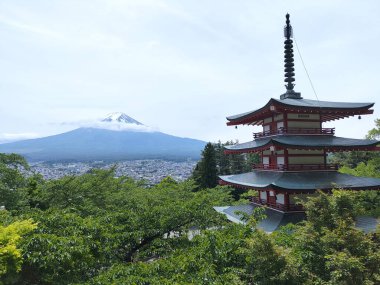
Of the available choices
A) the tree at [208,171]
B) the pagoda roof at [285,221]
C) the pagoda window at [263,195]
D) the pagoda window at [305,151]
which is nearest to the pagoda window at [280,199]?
the pagoda roof at [285,221]

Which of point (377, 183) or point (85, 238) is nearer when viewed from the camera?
point (85, 238)

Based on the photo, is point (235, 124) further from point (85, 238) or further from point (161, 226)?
point (85, 238)

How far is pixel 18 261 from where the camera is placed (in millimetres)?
7227

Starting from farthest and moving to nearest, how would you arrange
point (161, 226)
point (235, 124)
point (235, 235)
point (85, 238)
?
1. point (235, 124)
2. point (161, 226)
3. point (235, 235)
4. point (85, 238)

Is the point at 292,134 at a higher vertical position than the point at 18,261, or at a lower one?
higher

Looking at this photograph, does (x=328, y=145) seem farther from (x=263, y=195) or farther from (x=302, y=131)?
(x=263, y=195)

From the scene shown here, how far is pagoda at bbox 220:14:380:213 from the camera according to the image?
15.4 meters

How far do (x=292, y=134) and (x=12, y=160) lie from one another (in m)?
17.2

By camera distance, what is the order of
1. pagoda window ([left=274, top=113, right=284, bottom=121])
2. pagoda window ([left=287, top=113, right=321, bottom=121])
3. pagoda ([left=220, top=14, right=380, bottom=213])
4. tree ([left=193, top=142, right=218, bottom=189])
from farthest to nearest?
tree ([left=193, top=142, right=218, bottom=189]) → pagoda window ([left=274, top=113, right=284, bottom=121]) → pagoda window ([left=287, top=113, right=321, bottom=121]) → pagoda ([left=220, top=14, right=380, bottom=213])

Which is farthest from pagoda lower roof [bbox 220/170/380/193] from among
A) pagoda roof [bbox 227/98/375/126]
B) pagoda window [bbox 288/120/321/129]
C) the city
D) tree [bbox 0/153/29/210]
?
the city

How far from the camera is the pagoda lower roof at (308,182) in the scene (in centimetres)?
1470

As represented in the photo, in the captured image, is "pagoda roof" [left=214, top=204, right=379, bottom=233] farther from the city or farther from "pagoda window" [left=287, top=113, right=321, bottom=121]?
the city

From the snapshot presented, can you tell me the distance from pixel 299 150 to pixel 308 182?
2112mm

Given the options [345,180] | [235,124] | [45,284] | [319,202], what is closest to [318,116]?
[345,180]
